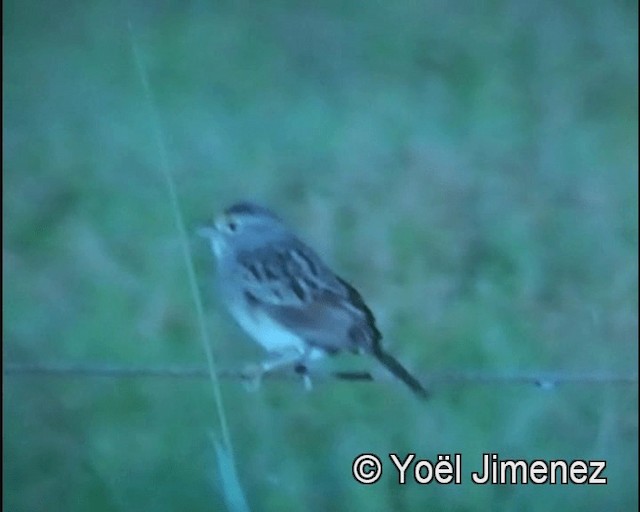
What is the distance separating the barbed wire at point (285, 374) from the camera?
1538mm

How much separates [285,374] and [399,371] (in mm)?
153

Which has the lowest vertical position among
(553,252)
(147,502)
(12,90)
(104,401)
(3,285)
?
(147,502)

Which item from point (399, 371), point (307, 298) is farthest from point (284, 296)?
point (399, 371)

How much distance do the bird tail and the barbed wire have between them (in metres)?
0.01

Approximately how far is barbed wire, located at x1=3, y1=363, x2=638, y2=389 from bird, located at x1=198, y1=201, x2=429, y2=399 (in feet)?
0.09

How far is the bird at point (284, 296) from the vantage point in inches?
60.7

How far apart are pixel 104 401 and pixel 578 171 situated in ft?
2.38

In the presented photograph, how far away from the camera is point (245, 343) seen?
154 cm

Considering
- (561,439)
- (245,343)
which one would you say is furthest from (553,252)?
(245,343)

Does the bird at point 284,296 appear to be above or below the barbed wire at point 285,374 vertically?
above

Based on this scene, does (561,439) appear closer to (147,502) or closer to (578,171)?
(578,171)

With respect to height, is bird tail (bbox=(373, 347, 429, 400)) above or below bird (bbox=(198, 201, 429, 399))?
below

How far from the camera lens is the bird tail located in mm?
1549

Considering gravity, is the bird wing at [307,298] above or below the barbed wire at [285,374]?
above
